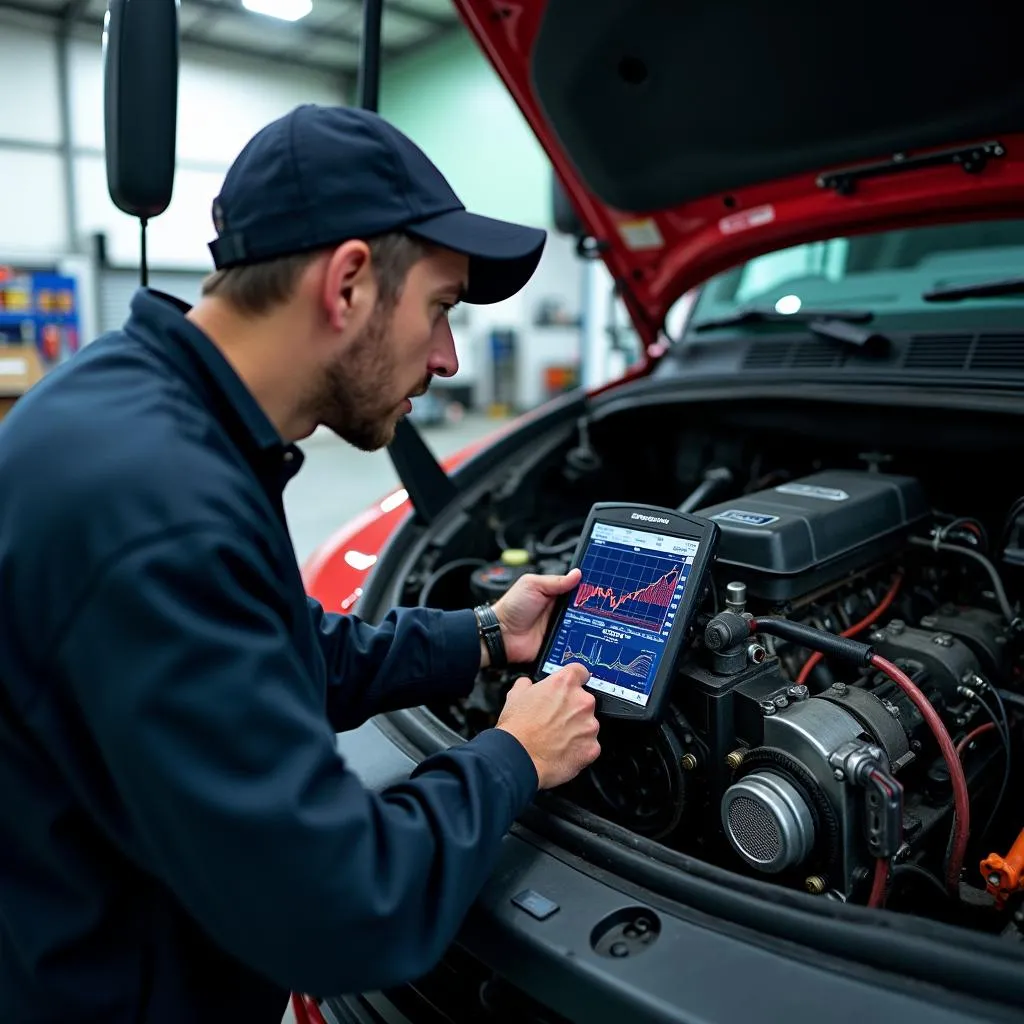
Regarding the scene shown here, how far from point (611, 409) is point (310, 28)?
9584 mm

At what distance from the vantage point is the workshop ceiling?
9.00m

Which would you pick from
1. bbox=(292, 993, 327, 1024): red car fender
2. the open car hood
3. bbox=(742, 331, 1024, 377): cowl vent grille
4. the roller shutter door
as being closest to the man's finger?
bbox=(292, 993, 327, 1024): red car fender

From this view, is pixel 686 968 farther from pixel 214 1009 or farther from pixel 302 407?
pixel 302 407

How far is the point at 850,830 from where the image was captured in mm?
985

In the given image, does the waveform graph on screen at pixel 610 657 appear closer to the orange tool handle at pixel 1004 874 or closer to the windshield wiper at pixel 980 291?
the orange tool handle at pixel 1004 874

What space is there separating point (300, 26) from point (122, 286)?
3.60 meters

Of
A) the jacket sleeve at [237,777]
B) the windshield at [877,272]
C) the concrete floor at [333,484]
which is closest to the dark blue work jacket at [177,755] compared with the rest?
the jacket sleeve at [237,777]

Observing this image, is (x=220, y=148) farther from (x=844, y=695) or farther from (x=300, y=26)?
(x=844, y=695)

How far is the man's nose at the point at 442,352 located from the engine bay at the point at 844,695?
1.54ft

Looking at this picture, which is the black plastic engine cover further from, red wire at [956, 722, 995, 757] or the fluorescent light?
the fluorescent light

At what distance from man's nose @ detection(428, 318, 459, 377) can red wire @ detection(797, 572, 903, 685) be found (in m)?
0.63

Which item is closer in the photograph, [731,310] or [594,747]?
[594,747]

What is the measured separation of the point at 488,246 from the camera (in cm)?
98

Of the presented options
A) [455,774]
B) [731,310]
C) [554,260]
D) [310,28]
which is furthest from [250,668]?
[554,260]
